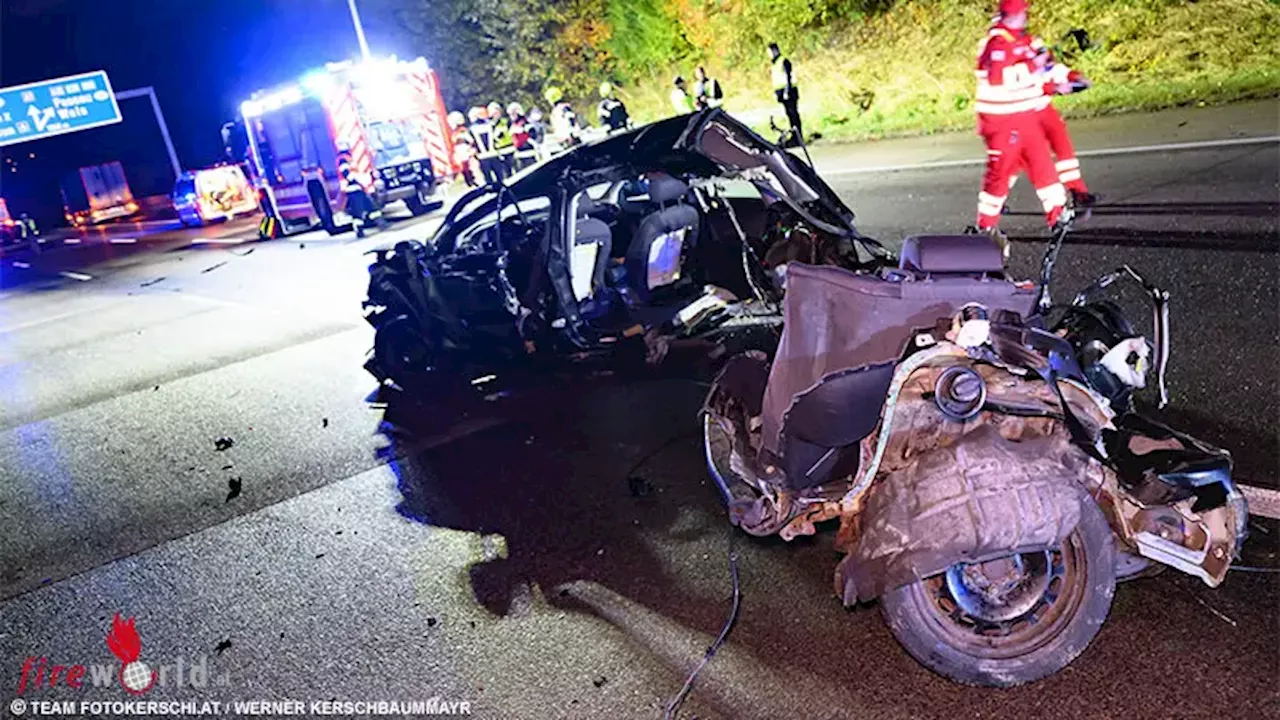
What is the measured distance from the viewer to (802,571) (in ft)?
11.3

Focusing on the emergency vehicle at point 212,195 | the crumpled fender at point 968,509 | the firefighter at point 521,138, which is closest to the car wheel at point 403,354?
the crumpled fender at point 968,509

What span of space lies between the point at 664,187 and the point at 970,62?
1330 centimetres

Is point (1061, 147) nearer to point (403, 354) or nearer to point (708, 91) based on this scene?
point (403, 354)

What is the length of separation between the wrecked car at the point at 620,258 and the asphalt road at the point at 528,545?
0.46 m

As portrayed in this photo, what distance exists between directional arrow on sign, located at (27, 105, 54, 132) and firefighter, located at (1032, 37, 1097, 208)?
1434 inches

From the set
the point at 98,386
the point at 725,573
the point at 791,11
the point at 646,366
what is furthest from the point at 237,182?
the point at 725,573

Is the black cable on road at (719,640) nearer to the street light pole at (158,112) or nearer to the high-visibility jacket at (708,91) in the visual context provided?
the high-visibility jacket at (708,91)

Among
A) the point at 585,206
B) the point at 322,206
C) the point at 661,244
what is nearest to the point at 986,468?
the point at 661,244

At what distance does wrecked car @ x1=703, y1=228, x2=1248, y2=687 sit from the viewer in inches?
94.7

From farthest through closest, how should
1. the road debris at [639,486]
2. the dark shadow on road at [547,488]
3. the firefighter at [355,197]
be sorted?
the firefighter at [355,197] → the road debris at [639,486] → the dark shadow on road at [547,488]

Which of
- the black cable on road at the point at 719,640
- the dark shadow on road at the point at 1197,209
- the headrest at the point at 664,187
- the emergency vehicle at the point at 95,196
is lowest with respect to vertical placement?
the black cable on road at the point at 719,640

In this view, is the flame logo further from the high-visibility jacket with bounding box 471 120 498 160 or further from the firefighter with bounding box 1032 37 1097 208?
the high-visibility jacket with bounding box 471 120 498 160

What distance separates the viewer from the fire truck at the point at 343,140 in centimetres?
1772

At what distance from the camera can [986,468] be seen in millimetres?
2420
